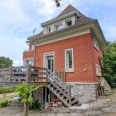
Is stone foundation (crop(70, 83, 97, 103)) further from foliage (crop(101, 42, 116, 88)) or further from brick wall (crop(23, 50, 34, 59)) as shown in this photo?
brick wall (crop(23, 50, 34, 59))

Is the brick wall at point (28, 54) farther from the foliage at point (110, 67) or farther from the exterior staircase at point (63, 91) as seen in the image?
the foliage at point (110, 67)

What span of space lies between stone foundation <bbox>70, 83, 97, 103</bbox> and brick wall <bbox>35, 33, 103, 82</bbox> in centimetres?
45

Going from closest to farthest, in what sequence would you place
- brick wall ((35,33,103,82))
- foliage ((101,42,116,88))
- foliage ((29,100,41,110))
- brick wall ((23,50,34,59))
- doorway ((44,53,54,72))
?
brick wall ((35,33,103,82)) → foliage ((29,100,41,110)) → doorway ((44,53,54,72)) → foliage ((101,42,116,88)) → brick wall ((23,50,34,59))

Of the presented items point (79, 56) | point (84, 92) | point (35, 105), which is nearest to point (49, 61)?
point (79, 56)

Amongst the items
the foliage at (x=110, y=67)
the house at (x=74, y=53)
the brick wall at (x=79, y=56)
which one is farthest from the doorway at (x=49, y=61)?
the foliage at (x=110, y=67)

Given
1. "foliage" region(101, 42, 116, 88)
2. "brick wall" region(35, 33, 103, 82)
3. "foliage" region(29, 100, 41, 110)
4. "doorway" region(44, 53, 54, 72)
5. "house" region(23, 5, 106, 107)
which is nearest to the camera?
"house" region(23, 5, 106, 107)

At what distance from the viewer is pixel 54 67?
1103cm

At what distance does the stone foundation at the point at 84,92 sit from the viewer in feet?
27.5

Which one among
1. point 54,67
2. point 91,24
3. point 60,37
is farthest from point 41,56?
point 91,24

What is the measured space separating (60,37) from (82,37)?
2.30 metres

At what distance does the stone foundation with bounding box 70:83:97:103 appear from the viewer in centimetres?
838

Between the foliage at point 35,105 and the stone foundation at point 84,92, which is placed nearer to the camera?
the stone foundation at point 84,92

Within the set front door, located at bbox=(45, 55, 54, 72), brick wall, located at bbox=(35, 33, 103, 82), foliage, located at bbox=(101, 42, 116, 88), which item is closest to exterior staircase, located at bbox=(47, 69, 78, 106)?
brick wall, located at bbox=(35, 33, 103, 82)

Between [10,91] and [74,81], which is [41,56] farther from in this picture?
[10,91]
